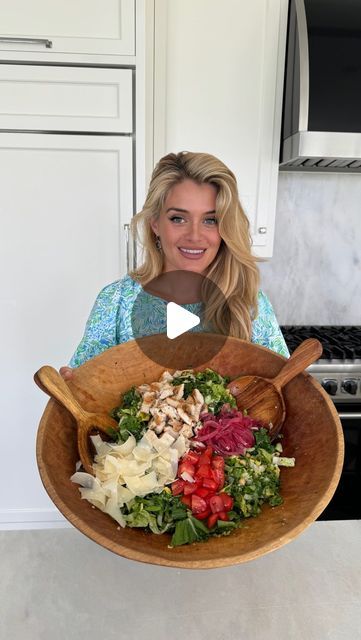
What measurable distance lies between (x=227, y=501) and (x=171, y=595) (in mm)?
226

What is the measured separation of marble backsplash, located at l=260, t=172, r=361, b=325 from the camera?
2301mm

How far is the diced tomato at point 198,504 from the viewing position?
29.4 inches

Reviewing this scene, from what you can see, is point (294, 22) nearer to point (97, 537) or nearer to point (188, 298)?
point (188, 298)

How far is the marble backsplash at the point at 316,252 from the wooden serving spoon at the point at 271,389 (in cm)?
148

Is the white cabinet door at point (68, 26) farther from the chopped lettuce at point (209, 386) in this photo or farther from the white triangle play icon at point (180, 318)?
the chopped lettuce at point (209, 386)

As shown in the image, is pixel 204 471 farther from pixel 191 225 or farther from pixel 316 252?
pixel 316 252

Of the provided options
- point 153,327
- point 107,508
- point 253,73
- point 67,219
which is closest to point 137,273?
point 153,327

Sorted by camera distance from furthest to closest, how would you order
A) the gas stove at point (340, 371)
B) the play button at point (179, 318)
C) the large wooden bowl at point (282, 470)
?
the gas stove at point (340, 371), the play button at point (179, 318), the large wooden bowl at point (282, 470)

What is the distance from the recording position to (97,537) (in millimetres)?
A: 614

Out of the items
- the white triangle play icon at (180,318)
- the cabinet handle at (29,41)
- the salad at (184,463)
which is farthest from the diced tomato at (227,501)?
the cabinet handle at (29,41)

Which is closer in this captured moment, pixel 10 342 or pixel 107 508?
pixel 107 508

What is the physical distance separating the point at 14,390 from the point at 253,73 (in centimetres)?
158

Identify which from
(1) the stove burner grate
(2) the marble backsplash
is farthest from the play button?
(2) the marble backsplash

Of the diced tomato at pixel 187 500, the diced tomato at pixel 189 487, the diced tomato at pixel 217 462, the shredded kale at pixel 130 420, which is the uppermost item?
the shredded kale at pixel 130 420
